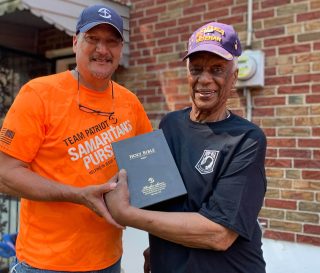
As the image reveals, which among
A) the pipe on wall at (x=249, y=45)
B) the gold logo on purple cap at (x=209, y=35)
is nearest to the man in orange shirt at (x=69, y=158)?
the gold logo on purple cap at (x=209, y=35)

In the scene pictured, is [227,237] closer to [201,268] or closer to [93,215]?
[201,268]

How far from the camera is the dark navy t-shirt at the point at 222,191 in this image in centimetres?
152

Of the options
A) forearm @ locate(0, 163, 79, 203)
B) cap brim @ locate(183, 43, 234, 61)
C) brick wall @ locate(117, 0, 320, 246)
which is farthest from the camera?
brick wall @ locate(117, 0, 320, 246)

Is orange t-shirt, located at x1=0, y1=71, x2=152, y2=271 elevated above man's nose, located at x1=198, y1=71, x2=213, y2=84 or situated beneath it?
situated beneath

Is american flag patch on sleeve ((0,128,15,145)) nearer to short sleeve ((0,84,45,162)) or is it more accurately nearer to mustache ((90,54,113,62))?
short sleeve ((0,84,45,162))

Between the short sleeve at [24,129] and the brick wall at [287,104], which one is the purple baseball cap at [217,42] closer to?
the short sleeve at [24,129]

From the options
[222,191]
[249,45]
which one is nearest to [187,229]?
[222,191]

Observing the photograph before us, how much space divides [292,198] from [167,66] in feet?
5.30

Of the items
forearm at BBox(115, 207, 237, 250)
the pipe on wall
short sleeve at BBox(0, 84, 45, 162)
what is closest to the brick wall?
the pipe on wall

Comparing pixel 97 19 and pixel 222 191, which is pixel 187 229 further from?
pixel 97 19

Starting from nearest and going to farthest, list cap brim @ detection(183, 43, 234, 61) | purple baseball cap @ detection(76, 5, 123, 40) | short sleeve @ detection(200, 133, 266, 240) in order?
1. short sleeve @ detection(200, 133, 266, 240)
2. cap brim @ detection(183, 43, 234, 61)
3. purple baseball cap @ detection(76, 5, 123, 40)

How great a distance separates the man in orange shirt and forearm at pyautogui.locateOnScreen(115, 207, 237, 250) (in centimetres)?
21

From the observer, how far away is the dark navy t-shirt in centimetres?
152

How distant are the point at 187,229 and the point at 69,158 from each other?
2.15ft
